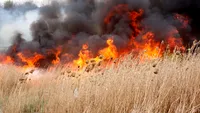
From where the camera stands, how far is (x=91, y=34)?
2123cm

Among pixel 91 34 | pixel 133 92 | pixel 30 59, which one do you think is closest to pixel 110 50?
pixel 91 34

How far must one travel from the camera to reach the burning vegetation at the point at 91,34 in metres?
18.1

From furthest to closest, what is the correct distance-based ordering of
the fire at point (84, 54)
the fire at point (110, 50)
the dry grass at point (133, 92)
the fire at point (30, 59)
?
the fire at point (30, 59) → the fire at point (110, 50) → the fire at point (84, 54) → the dry grass at point (133, 92)

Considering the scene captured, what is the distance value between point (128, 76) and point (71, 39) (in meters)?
15.6

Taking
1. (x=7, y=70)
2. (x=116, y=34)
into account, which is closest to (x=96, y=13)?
(x=116, y=34)

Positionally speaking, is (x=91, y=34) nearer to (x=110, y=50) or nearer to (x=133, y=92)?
(x=110, y=50)

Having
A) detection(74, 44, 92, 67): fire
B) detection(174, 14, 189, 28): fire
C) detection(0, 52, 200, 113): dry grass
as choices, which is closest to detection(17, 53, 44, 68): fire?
detection(74, 44, 92, 67): fire

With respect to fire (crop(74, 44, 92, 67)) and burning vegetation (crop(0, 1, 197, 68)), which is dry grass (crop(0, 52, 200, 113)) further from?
burning vegetation (crop(0, 1, 197, 68))

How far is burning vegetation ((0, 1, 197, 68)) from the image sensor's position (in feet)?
59.4

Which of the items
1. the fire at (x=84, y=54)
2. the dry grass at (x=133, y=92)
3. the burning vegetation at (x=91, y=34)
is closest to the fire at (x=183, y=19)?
the burning vegetation at (x=91, y=34)

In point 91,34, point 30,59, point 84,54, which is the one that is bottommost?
point 84,54

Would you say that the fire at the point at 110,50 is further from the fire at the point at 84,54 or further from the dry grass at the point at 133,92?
the dry grass at the point at 133,92

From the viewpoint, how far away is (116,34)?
2003cm

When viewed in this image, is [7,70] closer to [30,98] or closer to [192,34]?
[30,98]
